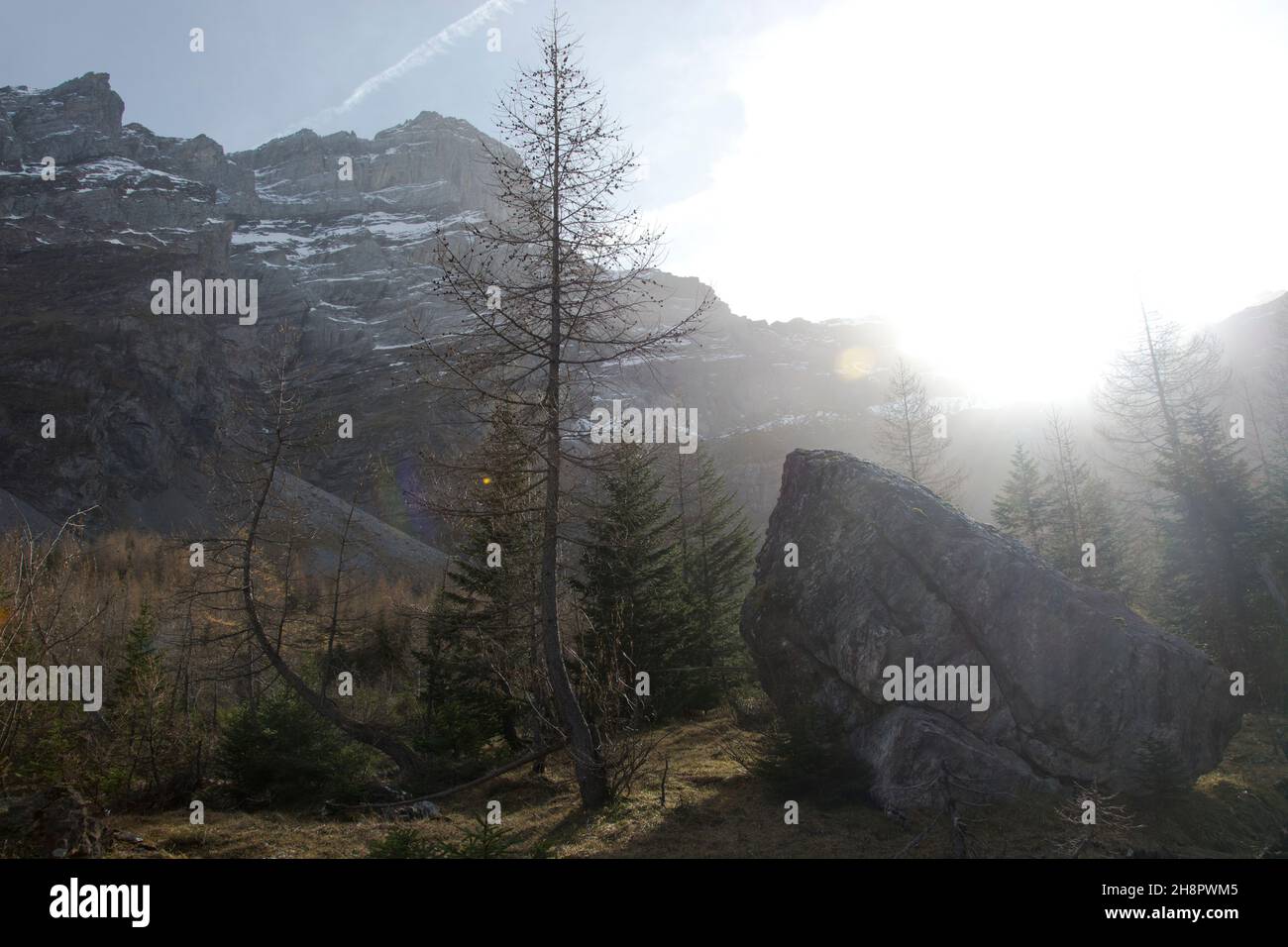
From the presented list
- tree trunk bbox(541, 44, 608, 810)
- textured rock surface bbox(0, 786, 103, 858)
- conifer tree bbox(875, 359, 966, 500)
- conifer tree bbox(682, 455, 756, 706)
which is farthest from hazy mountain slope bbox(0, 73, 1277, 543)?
conifer tree bbox(875, 359, 966, 500)

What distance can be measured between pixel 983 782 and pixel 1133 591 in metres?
25.7

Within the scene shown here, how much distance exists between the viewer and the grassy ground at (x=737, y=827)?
8.85m

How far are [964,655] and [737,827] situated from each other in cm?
476

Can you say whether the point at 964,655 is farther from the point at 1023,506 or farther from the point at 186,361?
the point at 186,361

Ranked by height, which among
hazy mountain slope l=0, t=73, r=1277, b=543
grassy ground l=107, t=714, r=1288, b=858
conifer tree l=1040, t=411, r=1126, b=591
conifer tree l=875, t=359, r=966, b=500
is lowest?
grassy ground l=107, t=714, r=1288, b=858

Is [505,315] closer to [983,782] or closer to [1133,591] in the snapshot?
[983,782]

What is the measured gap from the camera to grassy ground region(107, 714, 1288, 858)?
8852 mm

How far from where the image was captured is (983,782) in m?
10.1

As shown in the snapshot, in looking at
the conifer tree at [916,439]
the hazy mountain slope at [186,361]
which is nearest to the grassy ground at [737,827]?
the hazy mountain slope at [186,361]

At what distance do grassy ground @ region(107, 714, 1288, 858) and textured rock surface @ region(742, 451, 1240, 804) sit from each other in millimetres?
681

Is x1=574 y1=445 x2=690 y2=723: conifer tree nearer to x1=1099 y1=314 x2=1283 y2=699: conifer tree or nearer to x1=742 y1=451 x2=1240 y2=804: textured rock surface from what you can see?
x1=742 y1=451 x2=1240 y2=804: textured rock surface

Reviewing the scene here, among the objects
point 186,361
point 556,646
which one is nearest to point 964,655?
point 556,646
